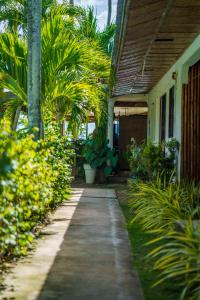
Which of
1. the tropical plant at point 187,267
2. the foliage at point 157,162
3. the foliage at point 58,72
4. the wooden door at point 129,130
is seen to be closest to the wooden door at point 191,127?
the foliage at point 157,162

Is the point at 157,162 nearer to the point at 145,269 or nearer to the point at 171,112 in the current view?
the point at 171,112

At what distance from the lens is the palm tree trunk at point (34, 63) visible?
713cm

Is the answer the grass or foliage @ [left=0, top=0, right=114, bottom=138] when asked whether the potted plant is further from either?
the grass

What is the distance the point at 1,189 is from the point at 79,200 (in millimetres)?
6666

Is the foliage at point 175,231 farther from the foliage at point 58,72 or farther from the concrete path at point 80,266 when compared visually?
the foliage at point 58,72

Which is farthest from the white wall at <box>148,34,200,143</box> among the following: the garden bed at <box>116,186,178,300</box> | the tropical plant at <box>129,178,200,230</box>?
the garden bed at <box>116,186,178,300</box>

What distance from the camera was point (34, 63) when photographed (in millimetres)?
7109

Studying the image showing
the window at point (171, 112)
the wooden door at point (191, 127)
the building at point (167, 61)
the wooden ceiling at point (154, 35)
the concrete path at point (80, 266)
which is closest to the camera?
the concrete path at point (80, 266)

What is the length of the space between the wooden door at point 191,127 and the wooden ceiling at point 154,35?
24.3 inches

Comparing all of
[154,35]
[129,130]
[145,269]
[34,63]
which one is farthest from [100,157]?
[145,269]

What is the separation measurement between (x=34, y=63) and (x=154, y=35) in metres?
1.99

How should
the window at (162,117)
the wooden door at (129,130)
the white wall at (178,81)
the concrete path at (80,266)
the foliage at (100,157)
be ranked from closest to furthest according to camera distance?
the concrete path at (80,266)
the white wall at (178,81)
the window at (162,117)
the foliage at (100,157)
the wooden door at (129,130)

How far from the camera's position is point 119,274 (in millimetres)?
4594

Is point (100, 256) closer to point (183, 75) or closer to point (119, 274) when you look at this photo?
point (119, 274)
